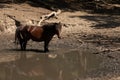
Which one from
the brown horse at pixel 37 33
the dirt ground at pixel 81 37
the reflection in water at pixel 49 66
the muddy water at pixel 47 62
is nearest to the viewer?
the reflection in water at pixel 49 66

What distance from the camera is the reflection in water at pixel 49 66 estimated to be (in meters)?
12.4

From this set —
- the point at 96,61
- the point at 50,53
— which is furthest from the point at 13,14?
the point at 96,61

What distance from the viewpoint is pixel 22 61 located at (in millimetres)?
14781

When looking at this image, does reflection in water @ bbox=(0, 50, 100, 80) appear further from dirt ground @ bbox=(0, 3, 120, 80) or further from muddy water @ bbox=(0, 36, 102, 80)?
dirt ground @ bbox=(0, 3, 120, 80)

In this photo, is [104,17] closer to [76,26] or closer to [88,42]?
[76,26]

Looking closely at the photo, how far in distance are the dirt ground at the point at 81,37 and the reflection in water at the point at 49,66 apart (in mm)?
382

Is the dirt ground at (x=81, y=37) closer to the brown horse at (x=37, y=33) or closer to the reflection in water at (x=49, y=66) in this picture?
the reflection in water at (x=49, y=66)

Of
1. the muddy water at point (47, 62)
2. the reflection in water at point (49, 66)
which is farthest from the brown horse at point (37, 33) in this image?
the reflection in water at point (49, 66)

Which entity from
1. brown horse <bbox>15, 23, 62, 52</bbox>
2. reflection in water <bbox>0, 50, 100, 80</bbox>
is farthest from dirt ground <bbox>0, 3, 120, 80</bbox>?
brown horse <bbox>15, 23, 62, 52</bbox>

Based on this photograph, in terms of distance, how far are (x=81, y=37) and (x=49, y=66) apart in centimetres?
623

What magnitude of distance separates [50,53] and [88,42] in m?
3.07

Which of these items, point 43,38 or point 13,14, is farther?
point 13,14

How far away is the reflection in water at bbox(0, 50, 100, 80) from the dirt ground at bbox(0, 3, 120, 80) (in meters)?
0.38

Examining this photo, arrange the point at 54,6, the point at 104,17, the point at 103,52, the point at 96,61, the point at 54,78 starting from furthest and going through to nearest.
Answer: the point at 54,6
the point at 104,17
the point at 103,52
the point at 96,61
the point at 54,78
